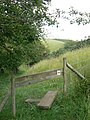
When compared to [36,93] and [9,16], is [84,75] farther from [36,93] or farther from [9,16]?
[9,16]

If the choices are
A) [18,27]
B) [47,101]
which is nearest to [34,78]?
[47,101]

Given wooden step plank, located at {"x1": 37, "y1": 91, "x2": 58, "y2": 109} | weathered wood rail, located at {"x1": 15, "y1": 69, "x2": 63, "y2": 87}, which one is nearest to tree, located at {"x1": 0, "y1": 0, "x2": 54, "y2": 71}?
weathered wood rail, located at {"x1": 15, "y1": 69, "x2": 63, "y2": 87}

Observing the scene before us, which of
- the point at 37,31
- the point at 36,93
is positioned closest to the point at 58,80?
the point at 36,93

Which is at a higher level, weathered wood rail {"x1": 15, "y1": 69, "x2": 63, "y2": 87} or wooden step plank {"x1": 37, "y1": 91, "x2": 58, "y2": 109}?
weathered wood rail {"x1": 15, "y1": 69, "x2": 63, "y2": 87}

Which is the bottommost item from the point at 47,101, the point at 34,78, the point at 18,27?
the point at 47,101

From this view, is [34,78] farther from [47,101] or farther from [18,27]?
[18,27]

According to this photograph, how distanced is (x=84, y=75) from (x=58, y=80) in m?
3.50

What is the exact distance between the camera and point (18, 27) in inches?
267

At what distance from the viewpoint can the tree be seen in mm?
6695

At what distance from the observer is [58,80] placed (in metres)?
12.2

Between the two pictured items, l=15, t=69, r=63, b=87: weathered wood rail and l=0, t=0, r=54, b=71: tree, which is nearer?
l=0, t=0, r=54, b=71: tree

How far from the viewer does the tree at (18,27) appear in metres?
6.70

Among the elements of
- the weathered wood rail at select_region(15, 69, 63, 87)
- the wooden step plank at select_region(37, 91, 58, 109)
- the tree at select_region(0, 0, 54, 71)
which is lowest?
the wooden step plank at select_region(37, 91, 58, 109)

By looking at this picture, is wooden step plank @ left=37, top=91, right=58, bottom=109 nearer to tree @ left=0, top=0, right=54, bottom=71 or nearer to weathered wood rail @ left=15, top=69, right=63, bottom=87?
weathered wood rail @ left=15, top=69, right=63, bottom=87
